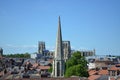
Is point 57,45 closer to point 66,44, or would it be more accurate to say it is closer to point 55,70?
point 55,70

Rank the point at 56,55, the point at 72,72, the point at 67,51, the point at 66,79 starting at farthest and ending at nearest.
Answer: the point at 67,51, the point at 56,55, the point at 72,72, the point at 66,79

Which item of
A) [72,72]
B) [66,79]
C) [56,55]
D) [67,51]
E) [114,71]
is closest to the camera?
[66,79]

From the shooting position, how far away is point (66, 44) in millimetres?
138500

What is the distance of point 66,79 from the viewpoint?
48.0 meters

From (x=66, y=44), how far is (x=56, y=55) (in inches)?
2562

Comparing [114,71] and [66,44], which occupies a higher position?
[66,44]

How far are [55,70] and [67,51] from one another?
60207mm

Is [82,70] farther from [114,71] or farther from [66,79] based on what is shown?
[66,79]

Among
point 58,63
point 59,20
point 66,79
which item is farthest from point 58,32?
point 66,79

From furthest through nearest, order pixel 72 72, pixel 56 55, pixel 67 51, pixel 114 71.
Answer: pixel 67 51
pixel 56 55
pixel 114 71
pixel 72 72

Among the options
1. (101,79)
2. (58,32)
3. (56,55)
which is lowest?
(101,79)

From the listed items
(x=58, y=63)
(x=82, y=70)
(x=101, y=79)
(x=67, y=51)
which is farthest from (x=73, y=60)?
(x=67, y=51)

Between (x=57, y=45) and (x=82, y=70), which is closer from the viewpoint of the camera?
(x=82, y=70)

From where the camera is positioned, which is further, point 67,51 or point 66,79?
point 67,51
